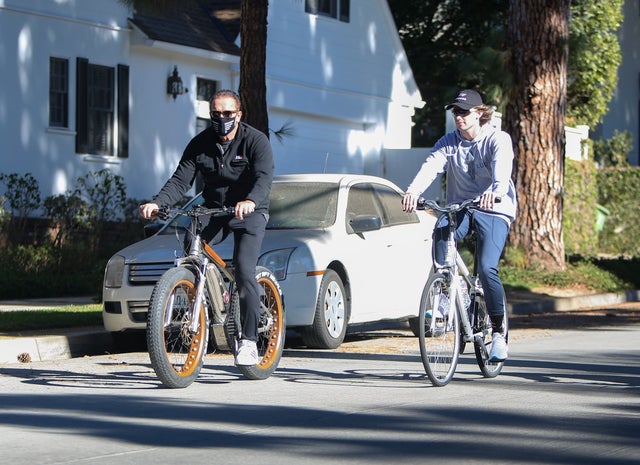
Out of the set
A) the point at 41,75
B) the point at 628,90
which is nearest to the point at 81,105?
the point at 41,75

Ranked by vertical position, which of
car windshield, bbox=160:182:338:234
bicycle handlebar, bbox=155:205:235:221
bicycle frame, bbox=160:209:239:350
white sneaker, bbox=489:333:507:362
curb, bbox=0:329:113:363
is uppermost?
car windshield, bbox=160:182:338:234

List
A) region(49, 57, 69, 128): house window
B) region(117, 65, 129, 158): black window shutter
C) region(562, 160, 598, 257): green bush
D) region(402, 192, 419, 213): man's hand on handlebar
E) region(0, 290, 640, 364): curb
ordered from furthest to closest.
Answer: region(562, 160, 598, 257): green bush, region(117, 65, 129, 158): black window shutter, region(49, 57, 69, 128): house window, region(0, 290, 640, 364): curb, region(402, 192, 419, 213): man's hand on handlebar

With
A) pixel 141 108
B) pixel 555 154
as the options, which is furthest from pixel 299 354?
pixel 141 108

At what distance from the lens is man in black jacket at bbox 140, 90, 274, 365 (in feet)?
29.2

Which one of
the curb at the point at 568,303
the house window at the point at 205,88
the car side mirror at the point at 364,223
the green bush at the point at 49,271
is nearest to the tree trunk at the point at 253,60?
the green bush at the point at 49,271

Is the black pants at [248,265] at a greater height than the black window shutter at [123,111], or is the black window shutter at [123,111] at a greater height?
the black window shutter at [123,111]

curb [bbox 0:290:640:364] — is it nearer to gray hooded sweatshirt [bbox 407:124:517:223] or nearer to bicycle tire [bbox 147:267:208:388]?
bicycle tire [bbox 147:267:208:388]

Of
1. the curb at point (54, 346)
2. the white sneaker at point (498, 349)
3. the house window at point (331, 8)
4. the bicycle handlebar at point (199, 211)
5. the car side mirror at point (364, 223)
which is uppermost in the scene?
the house window at point (331, 8)

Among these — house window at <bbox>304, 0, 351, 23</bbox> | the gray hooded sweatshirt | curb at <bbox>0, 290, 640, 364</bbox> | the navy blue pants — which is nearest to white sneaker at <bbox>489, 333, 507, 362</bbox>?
the navy blue pants

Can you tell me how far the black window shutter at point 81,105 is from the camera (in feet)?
68.5

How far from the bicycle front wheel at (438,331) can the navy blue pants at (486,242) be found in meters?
0.32

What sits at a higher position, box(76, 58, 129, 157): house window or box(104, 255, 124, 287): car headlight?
box(76, 58, 129, 157): house window

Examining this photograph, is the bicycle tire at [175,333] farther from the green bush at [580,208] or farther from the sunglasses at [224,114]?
the green bush at [580,208]

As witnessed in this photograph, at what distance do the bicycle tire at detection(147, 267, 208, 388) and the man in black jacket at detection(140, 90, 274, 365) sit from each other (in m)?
0.34
